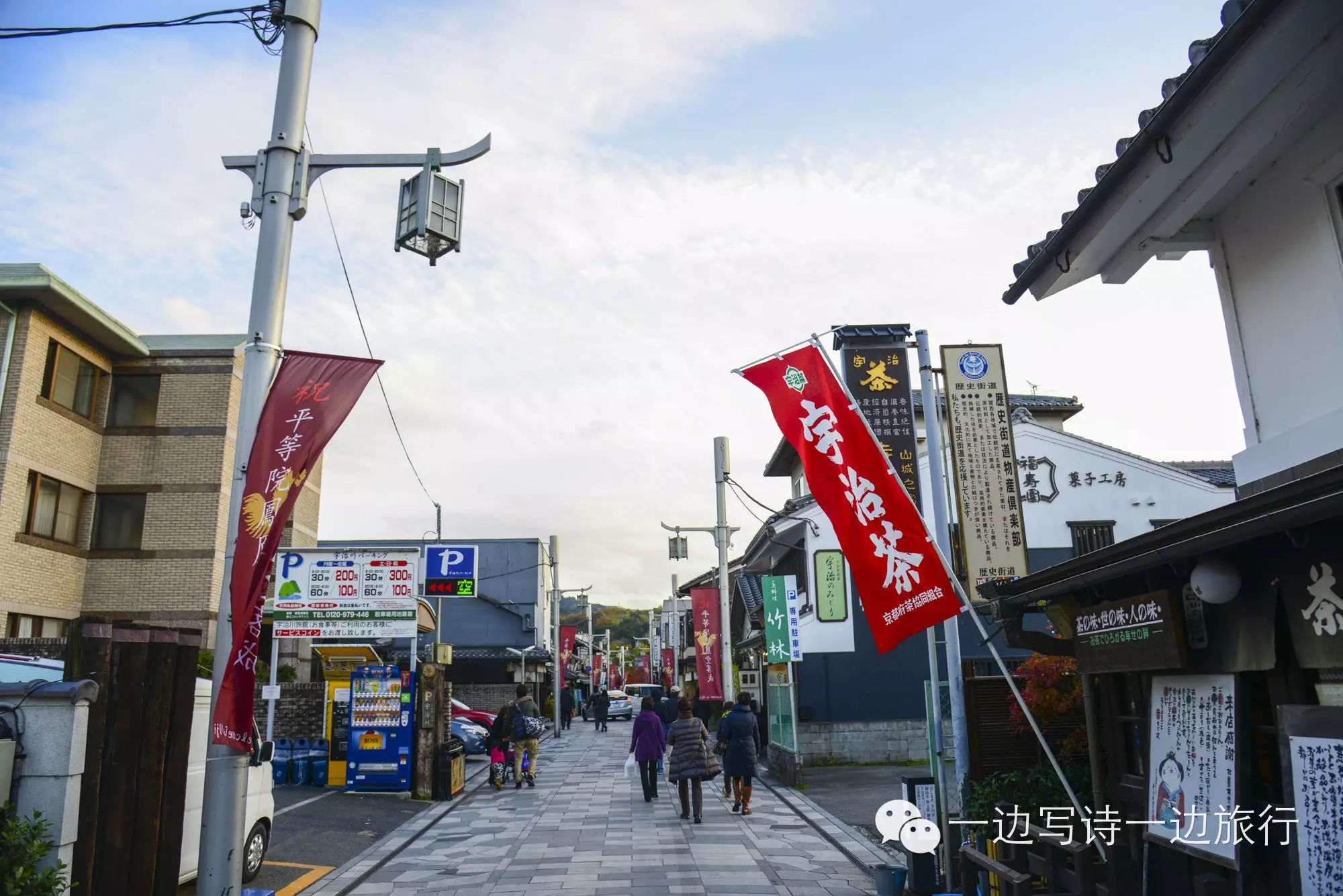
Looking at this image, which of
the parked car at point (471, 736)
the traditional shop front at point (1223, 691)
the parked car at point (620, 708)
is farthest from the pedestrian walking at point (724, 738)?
the parked car at point (620, 708)

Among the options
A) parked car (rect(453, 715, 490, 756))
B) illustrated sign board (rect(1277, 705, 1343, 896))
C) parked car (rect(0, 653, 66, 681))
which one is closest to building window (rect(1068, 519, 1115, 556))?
parked car (rect(453, 715, 490, 756))

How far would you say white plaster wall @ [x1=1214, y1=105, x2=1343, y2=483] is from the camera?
6348mm

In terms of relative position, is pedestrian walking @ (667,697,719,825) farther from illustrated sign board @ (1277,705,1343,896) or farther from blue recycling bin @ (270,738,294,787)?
illustrated sign board @ (1277,705,1343,896)

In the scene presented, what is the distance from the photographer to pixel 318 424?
6.68 meters

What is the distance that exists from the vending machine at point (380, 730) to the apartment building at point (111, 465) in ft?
33.5

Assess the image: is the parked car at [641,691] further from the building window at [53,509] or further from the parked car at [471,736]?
the building window at [53,509]

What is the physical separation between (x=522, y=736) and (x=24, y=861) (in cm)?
1385

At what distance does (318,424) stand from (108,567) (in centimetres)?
2353

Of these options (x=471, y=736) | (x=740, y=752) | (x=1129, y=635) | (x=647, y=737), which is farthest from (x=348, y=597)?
(x=1129, y=635)

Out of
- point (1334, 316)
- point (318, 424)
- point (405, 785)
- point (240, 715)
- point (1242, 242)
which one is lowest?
point (405, 785)

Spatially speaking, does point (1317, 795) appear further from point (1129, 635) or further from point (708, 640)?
A: point (708, 640)

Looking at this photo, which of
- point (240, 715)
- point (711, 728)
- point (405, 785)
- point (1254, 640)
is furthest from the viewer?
point (711, 728)

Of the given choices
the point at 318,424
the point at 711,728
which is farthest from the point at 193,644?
the point at 711,728

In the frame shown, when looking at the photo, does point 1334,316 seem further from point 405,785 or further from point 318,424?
point 405,785
